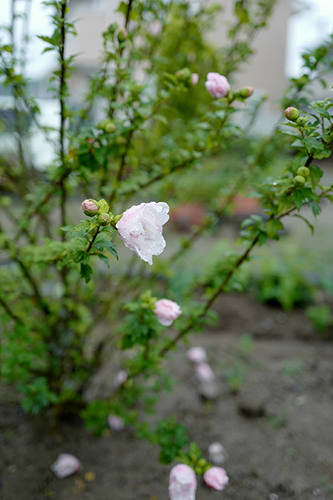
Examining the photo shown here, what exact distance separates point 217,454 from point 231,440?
0.14 meters

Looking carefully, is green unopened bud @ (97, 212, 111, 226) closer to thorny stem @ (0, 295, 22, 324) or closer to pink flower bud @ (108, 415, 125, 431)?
thorny stem @ (0, 295, 22, 324)

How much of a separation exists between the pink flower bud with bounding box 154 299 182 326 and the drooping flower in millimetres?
318

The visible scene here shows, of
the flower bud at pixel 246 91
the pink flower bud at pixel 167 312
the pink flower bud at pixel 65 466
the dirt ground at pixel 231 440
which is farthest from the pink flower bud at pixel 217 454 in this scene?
the flower bud at pixel 246 91

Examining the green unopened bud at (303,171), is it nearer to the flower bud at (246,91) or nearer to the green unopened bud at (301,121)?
the green unopened bud at (301,121)

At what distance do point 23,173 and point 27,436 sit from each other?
1.29 m

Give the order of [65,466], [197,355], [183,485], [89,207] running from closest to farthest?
[89,207] < [183,485] < [65,466] < [197,355]

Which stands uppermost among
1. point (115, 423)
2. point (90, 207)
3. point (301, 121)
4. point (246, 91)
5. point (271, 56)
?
point (271, 56)

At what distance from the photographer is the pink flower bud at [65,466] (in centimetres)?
151

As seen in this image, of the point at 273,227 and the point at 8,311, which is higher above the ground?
the point at 273,227

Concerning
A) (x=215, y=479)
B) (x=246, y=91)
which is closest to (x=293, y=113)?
(x=246, y=91)

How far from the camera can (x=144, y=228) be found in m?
0.82

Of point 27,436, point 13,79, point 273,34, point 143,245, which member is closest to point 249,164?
point 13,79

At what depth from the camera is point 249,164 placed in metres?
1.87

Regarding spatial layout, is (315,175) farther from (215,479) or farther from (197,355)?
(197,355)
